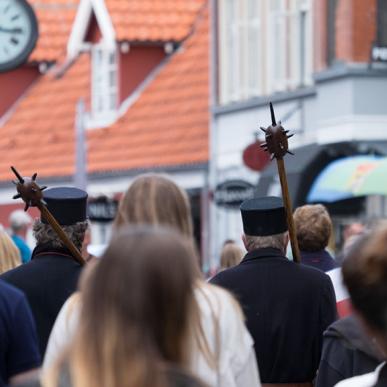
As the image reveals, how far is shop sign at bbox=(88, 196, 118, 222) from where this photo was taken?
71.7ft

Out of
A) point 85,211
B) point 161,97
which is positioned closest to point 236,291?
point 85,211

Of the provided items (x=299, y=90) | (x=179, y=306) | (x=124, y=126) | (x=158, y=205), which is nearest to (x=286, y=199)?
Result: (x=158, y=205)

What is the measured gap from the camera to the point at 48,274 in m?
7.23

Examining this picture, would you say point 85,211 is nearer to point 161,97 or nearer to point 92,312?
point 92,312

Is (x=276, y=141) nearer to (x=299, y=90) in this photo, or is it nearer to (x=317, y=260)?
(x=317, y=260)

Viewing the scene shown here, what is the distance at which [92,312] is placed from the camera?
152 inches

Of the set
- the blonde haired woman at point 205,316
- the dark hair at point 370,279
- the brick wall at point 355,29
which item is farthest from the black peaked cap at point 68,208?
the brick wall at point 355,29

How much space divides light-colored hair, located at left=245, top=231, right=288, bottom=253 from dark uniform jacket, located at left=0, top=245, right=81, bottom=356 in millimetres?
733

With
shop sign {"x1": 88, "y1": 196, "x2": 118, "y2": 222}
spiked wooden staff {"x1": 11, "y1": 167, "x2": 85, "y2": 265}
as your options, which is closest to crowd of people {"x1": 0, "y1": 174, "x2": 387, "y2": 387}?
spiked wooden staff {"x1": 11, "y1": 167, "x2": 85, "y2": 265}

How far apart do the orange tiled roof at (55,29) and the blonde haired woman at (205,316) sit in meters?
23.8

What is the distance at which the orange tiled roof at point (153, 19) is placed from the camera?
2720 centimetres

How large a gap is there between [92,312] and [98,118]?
23.9 m

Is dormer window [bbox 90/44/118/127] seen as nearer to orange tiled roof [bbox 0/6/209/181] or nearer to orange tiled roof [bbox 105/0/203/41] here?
orange tiled roof [bbox 0/6/209/181]

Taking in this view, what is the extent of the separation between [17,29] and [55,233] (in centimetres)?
1320
